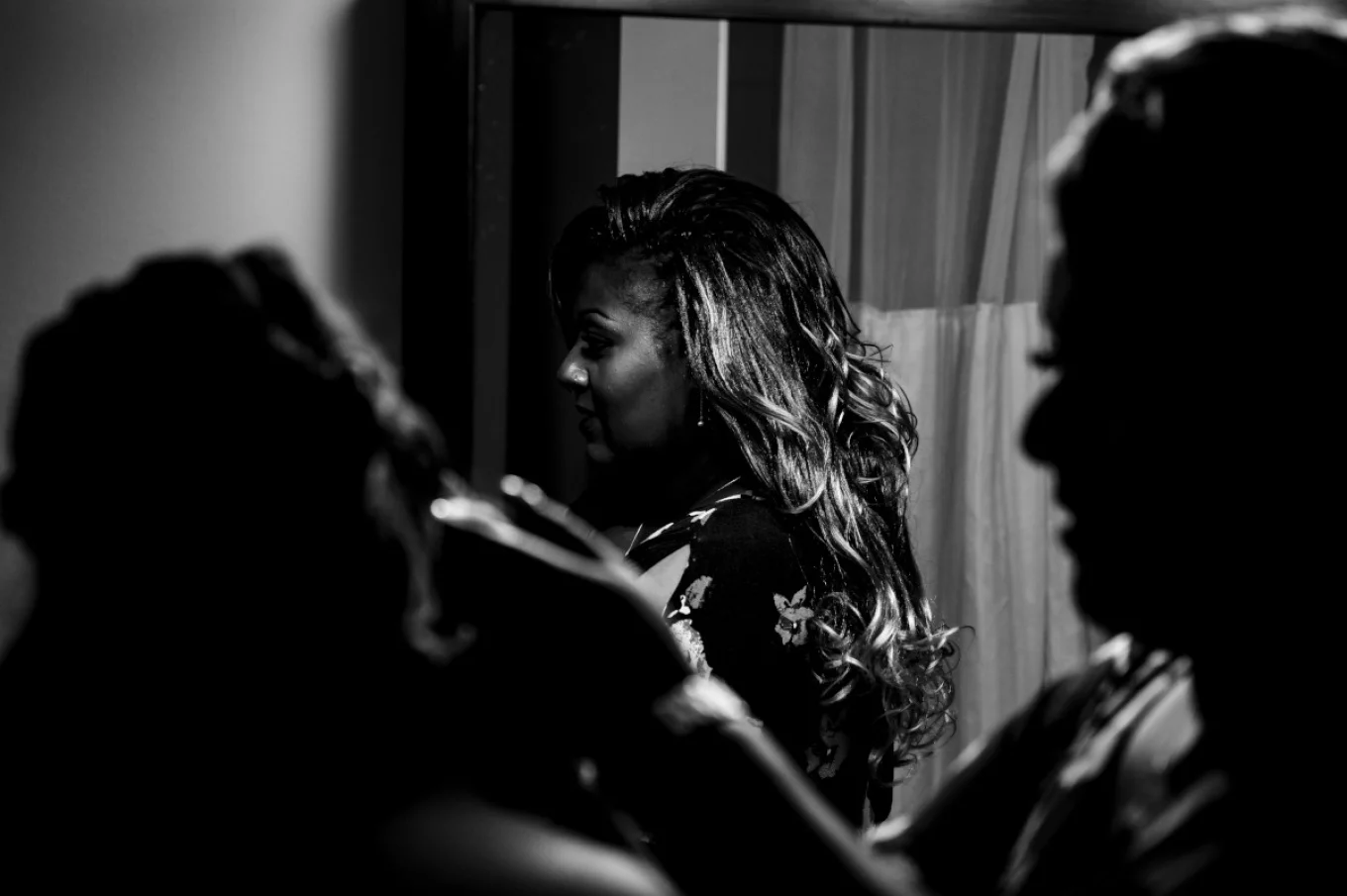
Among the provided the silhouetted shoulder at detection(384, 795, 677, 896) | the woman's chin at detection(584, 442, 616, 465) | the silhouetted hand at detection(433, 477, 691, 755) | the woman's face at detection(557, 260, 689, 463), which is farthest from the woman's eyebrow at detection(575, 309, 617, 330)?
the silhouetted shoulder at detection(384, 795, 677, 896)

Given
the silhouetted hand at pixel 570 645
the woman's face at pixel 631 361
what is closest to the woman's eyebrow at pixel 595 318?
the woman's face at pixel 631 361

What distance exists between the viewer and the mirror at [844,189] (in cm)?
139

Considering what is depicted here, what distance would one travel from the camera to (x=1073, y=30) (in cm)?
145

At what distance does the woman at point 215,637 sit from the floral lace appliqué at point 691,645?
1.75 feet

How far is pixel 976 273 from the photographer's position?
1433 mm

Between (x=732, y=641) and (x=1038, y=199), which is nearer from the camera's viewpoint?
(x=732, y=641)

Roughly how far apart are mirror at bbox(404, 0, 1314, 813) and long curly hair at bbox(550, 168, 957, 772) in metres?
0.07

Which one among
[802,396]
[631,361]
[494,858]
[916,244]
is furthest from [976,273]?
[494,858]

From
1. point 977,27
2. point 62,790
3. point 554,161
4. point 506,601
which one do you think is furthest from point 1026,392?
point 62,790

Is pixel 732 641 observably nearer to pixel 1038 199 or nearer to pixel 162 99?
pixel 1038 199

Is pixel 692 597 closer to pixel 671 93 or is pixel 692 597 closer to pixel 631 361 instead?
pixel 631 361

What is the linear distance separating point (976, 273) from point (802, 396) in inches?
9.9

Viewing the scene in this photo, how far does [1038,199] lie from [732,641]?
1.88ft

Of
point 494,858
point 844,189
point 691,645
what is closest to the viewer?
point 494,858
